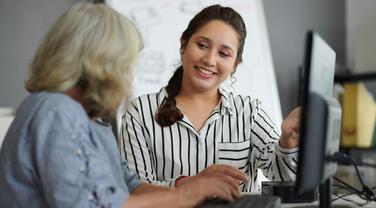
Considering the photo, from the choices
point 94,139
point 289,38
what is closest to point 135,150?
point 94,139

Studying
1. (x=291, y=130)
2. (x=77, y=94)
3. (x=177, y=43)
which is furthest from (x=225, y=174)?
(x=177, y=43)

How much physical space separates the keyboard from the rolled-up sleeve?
0.25 m

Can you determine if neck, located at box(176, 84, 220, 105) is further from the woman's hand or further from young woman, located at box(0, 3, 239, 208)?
young woman, located at box(0, 3, 239, 208)

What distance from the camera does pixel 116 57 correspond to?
0.97m

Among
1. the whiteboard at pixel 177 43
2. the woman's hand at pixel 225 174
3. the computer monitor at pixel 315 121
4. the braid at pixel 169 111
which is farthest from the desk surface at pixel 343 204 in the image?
the whiteboard at pixel 177 43

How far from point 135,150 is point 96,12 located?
0.67 meters

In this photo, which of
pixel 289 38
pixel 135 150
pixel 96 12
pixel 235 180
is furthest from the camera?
pixel 289 38

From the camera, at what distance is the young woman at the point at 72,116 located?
89 centimetres

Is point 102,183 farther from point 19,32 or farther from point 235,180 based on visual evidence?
point 19,32

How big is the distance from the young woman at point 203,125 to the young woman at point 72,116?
1.78 feet

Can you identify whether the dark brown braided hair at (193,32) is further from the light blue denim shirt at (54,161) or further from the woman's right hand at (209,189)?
the light blue denim shirt at (54,161)

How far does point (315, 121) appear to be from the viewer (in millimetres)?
881

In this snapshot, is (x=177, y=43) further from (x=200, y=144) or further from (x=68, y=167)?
(x=68, y=167)

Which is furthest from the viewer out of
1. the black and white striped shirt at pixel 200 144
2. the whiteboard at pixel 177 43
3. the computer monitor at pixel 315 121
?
the whiteboard at pixel 177 43
